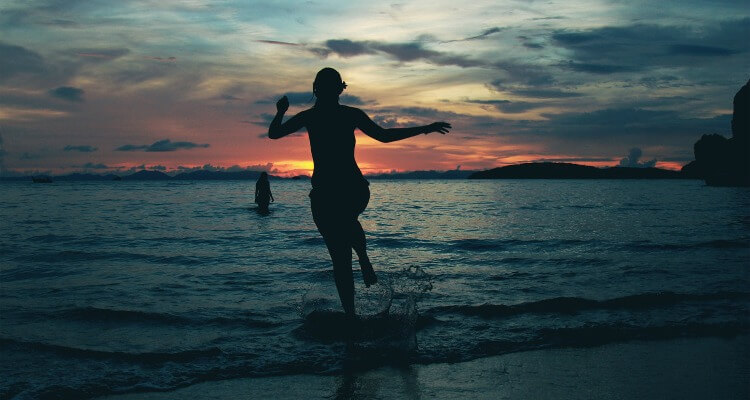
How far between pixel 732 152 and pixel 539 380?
104 m

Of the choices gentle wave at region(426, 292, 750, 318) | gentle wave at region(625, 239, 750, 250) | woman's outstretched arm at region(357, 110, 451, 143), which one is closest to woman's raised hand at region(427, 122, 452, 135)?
woman's outstretched arm at region(357, 110, 451, 143)

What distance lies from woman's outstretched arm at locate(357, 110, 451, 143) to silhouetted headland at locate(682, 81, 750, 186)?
92.3 metres

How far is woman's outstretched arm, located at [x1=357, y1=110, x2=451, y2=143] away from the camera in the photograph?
15.6 ft

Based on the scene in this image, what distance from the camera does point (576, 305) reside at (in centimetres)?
702

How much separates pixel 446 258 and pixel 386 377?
848 centimetres

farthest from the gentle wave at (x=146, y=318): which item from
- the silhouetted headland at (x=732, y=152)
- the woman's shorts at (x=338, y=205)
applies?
the silhouetted headland at (x=732, y=152)

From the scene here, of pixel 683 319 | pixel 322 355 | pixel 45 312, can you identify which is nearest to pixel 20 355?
pixel 45 312

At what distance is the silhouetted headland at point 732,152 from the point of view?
8238 cm

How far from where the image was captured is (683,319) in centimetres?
616

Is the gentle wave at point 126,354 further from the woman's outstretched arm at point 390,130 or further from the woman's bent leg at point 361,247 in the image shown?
the woman's outstretched arm at point 390,130

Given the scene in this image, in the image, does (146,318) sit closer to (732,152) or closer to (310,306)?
(310,306)

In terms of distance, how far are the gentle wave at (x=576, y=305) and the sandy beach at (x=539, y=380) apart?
5.84ft

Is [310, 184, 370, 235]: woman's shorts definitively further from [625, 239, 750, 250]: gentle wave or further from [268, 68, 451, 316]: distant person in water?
[625, 239, 750, 250]: gentle wave

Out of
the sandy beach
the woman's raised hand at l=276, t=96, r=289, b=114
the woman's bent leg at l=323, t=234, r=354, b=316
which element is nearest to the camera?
the sandy beach
